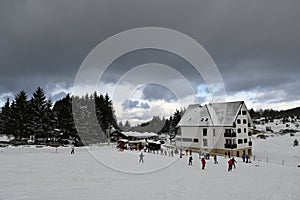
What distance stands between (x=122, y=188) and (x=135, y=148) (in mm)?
30123

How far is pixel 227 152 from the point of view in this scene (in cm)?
4606

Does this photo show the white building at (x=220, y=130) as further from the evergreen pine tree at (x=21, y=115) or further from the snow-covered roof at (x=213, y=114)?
the evergreen pine tree at (x=21, y=115)

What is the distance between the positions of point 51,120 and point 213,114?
3669 cm

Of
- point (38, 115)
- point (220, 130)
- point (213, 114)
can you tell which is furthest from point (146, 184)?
point (38, 115)

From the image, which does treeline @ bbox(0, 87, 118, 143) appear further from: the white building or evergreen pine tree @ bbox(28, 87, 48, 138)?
the white building

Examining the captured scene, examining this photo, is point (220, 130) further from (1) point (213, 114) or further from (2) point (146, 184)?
(2) point (146, 184)

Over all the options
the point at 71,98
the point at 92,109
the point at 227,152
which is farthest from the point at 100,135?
the point at 227,152

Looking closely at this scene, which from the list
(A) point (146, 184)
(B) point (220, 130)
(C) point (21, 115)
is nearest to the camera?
(A) point (146, 184)

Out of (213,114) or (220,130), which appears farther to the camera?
(213,114)

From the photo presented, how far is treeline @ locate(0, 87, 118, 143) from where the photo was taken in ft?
163

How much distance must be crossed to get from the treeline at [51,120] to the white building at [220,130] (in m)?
22.1

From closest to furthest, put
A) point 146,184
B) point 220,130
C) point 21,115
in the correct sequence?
point 146,184
point 220,130
point 21,115

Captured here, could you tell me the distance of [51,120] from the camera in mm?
52500

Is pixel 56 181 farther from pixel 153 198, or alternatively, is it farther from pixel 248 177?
pixel 248 177
